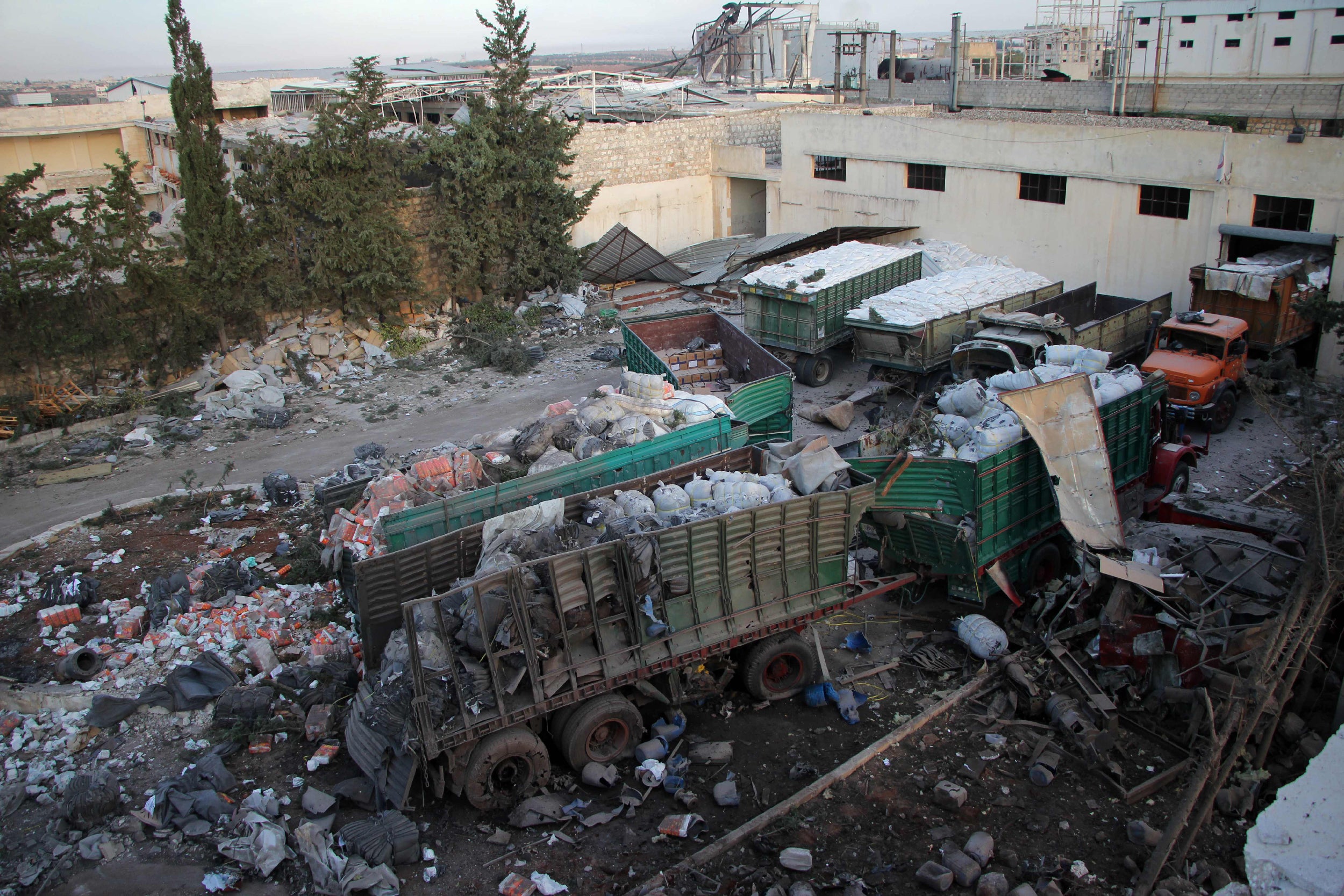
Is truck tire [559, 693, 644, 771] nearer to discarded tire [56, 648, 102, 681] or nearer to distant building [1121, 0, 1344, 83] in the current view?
discarded tire [56, 648, 102, 681]

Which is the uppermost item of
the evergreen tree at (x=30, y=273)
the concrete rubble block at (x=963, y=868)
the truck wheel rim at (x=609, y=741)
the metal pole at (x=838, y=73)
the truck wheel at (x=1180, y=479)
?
the metal pole at (x=838, y=73)

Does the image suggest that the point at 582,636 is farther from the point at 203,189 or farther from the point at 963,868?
the point at 203,189

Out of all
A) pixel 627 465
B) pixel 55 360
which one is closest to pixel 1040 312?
pixel 627 465

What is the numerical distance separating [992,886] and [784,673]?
267 centimetres

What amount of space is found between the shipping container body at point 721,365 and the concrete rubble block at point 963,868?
20.0 feet

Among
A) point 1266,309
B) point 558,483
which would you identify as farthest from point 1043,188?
point 558,483

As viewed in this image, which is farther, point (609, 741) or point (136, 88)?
point (136, 88)

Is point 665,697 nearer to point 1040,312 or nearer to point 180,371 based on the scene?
point 1040,312

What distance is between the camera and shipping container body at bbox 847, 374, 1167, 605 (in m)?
8.68

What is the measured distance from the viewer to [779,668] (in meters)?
8.20

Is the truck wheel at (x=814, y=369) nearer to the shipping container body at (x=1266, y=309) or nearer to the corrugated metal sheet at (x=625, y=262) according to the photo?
the shipping container body at (x=1266, y=309)

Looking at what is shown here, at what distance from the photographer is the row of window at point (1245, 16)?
33062 mm

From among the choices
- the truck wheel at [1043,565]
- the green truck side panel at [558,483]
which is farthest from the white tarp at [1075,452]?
the green truck side panel at [558,483]

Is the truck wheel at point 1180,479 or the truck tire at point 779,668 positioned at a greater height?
the truck wheel at point 1180,479
